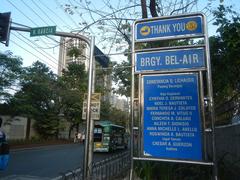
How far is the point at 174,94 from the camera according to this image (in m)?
5.05

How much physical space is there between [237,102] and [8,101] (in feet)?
83.0

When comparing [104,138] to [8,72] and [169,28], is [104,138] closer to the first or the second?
[8,72]

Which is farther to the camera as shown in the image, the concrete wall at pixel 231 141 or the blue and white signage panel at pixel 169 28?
the concrete wall at pixel 231 141

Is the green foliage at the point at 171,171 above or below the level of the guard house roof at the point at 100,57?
below

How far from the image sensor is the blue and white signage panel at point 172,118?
4.84m

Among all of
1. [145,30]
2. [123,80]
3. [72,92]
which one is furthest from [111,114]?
[145,30]

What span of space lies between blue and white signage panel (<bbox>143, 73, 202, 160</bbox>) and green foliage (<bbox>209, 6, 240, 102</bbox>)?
2398 mm

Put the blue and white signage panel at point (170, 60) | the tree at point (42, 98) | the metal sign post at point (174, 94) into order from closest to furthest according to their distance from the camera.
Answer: the metal sign post at point (174, 94)
the blue and white signage panel at point (170, 60)
the tree at point (42, 98)

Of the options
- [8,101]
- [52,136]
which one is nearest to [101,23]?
[8,101]

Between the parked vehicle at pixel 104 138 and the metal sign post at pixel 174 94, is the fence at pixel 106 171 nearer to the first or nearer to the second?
the metal sign post at pixel 174 94

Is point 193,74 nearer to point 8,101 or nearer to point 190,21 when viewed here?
point 190,21

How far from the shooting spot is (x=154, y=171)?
25.0 ft

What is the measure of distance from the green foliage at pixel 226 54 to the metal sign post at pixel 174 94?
2.06m

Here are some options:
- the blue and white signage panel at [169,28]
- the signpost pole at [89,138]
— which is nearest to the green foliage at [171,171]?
the signpost pole at [89,138]
